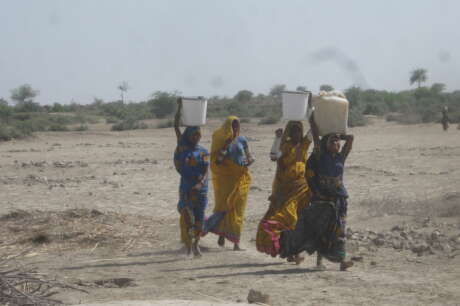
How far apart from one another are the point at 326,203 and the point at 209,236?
346cm

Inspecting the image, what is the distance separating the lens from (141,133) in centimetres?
3519

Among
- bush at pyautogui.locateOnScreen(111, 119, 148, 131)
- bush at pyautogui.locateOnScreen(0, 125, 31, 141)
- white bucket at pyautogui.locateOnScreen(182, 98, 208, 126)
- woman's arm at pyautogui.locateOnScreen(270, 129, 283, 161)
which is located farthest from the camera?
bush at pyautogui.locateOnScreen(111, 119, 148, 131)

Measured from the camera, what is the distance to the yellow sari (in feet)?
34.9

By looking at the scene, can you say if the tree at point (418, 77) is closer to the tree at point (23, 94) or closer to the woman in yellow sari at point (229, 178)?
the tree at point (23, 94)

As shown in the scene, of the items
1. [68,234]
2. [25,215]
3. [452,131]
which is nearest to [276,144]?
[68,234]

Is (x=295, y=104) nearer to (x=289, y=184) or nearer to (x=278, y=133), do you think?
(x=278, y=133)

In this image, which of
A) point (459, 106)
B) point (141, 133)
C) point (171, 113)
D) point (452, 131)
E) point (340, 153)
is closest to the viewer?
point (340, 153)

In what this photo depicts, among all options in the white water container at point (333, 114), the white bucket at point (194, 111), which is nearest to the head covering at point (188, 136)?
the white bucket at point (194, 111)

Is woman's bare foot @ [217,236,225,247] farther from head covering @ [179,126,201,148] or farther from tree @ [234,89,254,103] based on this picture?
tree @ [234,89,254,103]

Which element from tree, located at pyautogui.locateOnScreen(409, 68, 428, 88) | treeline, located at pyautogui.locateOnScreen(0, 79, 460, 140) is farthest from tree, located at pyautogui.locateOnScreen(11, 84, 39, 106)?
tree, located at pyautogui.locateOnScreen(409, 68, 428, 88)

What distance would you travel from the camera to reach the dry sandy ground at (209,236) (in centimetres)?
802

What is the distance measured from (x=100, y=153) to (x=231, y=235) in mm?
15443

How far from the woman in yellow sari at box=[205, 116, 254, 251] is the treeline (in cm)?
2078

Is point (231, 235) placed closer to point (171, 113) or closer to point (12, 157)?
point (12, 157)
